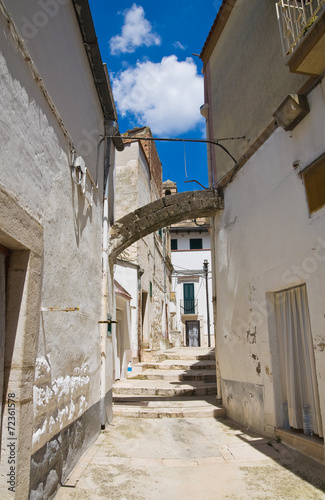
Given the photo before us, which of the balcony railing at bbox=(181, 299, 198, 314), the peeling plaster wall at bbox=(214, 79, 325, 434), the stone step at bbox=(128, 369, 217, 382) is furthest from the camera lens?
the balcony railing at bbox=(181, 299, 198, 314)

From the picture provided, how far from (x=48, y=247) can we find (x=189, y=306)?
23.6 metres

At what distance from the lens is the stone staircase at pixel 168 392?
20.6ft

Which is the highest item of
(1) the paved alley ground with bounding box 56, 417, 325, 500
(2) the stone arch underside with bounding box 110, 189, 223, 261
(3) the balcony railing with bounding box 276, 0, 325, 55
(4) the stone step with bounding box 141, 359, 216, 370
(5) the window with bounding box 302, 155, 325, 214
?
(3) the balcony railing with bounding box 276, 0, 325, 55

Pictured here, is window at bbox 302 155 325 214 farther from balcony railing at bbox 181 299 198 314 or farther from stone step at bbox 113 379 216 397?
balcony railing at bbox 181 299 198 314

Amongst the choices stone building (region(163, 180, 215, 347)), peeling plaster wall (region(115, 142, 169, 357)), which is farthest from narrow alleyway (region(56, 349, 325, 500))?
stone building (region(163, 180, 215, 347))

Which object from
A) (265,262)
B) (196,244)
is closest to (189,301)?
(196,244)

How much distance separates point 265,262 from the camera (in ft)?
17.1

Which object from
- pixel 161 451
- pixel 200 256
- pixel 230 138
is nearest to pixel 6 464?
pixel 161 451

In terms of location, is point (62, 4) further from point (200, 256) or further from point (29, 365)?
point (200, 256)

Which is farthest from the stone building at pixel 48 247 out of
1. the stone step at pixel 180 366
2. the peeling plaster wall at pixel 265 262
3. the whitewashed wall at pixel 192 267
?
the whitewashed wall at pixel 192 267

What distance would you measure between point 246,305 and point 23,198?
159 inches

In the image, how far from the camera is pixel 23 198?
106 inches

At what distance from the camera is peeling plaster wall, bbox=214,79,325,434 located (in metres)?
4.13

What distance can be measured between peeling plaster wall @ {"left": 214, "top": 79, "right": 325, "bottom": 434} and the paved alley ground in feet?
2.04
